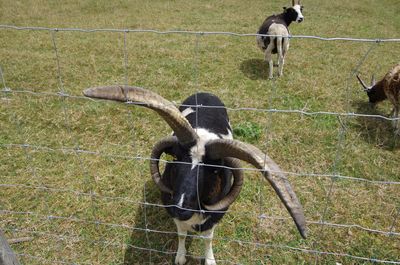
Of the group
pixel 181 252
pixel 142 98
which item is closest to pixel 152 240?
pixel 181 252

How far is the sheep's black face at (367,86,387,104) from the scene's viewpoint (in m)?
6.20

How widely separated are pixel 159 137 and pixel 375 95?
A: 4.23 m

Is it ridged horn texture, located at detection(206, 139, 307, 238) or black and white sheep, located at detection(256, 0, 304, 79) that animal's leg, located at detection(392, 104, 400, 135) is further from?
ridged horn texture, located at detection(206, 139, 307, 238)

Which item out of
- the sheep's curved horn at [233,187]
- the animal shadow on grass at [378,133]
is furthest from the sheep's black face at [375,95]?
the sheep's curved horn at [233,187]

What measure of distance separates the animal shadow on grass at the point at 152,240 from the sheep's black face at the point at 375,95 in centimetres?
470

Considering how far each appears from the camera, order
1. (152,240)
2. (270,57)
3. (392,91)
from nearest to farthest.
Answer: (152,240)
(392,91)
(270,57)

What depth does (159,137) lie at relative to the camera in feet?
17.0

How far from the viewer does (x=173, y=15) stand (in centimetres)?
1312

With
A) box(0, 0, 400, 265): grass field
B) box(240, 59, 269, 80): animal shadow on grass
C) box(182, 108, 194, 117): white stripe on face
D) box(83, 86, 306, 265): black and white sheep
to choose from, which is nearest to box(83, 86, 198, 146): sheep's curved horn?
box(83, 86, 306, 265): black and white sheep

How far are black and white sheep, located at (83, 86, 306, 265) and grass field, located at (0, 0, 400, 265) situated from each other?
0.45m

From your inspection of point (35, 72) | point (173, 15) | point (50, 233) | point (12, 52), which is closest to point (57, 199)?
point (50, 233)

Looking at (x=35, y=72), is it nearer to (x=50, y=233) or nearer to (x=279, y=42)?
(x=50, y=233)

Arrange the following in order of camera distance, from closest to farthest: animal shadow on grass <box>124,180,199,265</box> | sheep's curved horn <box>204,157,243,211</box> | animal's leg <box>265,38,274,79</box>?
1. sheep's curved horn <box>204,157,243,211</box>
2. animal shadow on grass <box>124,180,199,265</box>
3. animal's leg <box>265,38,274,79</box>

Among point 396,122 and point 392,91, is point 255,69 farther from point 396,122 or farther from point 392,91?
point 396,122
